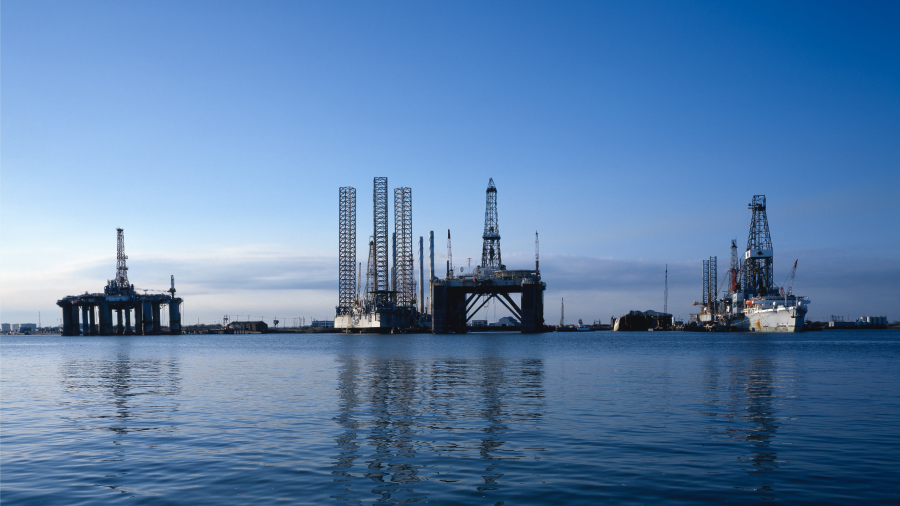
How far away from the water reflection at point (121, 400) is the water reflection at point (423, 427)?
6979 mm

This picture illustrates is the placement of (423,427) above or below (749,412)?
above

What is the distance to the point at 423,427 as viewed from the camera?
21.8m

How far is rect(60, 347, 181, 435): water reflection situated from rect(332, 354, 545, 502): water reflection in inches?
275

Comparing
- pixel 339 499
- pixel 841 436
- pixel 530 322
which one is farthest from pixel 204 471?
pixel 530 322

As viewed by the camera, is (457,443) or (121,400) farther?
(121,400)

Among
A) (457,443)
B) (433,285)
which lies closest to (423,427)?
(457,443)

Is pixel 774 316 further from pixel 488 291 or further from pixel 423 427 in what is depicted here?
pixel 423 427

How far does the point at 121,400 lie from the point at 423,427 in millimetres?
17047

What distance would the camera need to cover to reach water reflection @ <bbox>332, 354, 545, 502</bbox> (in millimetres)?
14984

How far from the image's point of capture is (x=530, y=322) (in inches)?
6688

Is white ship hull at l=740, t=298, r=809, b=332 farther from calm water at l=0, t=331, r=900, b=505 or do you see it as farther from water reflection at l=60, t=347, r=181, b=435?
water reflection at l=60, t=347, r=181, b=435

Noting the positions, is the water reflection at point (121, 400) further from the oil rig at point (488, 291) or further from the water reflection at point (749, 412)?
the oil rig at point (488, 291)

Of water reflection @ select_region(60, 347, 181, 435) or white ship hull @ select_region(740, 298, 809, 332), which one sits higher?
water reflection @ select_region(60, 347, 181, 435)

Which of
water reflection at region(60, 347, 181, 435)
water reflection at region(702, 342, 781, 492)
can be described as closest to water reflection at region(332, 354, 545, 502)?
water reflection at region(702, 342, 781, 492)
